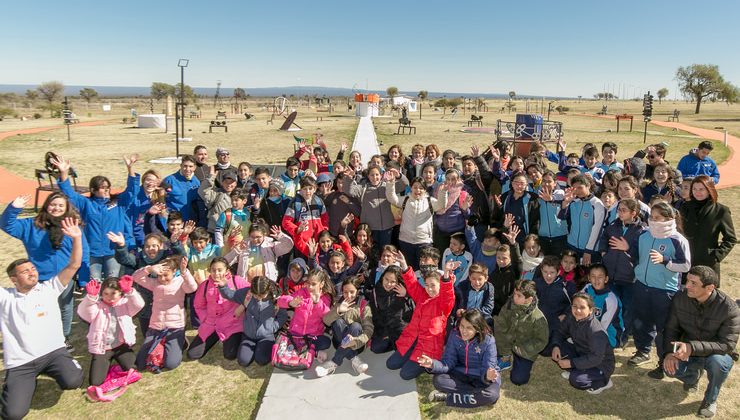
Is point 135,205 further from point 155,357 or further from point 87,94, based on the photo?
point 87,94

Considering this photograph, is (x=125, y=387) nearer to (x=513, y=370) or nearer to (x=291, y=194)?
(x=291, y=194)

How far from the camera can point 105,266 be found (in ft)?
19.4

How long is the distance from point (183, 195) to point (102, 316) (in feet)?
8.01

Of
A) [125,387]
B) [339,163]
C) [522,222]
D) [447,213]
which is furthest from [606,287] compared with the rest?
[125,387]

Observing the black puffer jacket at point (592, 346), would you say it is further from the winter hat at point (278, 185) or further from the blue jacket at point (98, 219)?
the blue jacket at point (98, 219)

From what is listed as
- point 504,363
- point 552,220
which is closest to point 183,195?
point 504,363

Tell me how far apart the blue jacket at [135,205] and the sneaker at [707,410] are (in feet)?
23.9

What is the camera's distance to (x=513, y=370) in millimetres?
5055

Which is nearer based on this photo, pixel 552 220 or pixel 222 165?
pixel 552 220

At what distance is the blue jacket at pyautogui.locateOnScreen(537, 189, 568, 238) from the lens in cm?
614

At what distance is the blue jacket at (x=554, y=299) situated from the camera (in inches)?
210

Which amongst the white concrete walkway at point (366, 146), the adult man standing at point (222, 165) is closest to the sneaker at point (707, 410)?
the adult man standing at point (222, 165)

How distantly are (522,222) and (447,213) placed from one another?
1.08 meters

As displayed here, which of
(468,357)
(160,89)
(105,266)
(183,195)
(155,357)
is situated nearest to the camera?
(468,357)
